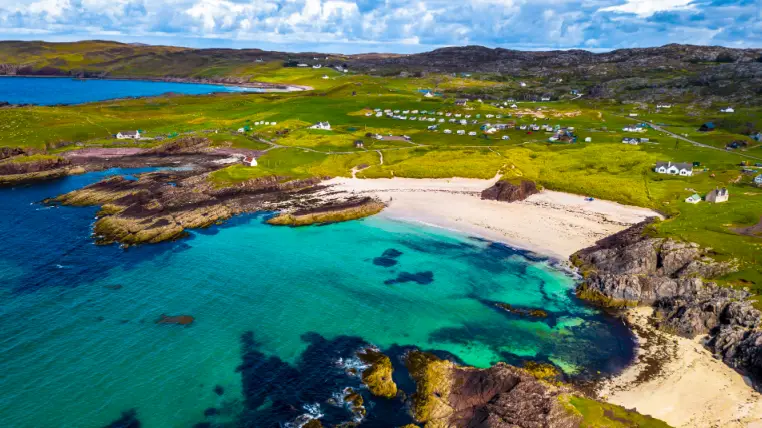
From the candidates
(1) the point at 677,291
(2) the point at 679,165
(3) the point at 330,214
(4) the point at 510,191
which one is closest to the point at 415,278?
(3) the point at 330,214

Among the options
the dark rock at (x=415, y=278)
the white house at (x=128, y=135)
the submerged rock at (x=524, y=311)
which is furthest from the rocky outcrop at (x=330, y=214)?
the white house at (x=128, y=135)

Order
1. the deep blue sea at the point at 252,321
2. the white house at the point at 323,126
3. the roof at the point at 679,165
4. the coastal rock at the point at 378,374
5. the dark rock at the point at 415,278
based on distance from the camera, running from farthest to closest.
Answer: the white house at the point at 323,126, the roof at the point at 679,165, the dark rock at the point at 415,278, the coastal rock at the point at 378,374, the deep blue sea at the point at 252,321

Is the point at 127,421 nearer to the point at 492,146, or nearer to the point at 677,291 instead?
the point at 677,291

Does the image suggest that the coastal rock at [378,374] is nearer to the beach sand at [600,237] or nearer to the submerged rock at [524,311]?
the submerged rock at [524,311]

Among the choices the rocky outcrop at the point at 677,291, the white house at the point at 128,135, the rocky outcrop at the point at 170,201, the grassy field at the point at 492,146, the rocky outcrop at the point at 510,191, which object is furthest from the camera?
the white house at the point at 128,135

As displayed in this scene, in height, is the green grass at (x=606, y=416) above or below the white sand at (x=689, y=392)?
A: above

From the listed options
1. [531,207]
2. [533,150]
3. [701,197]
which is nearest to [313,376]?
[531,207]

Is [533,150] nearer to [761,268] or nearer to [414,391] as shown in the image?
[761,268]
